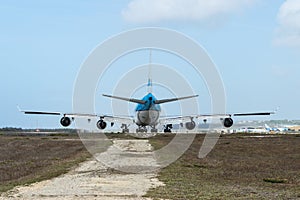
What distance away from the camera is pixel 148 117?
80688 millimetres

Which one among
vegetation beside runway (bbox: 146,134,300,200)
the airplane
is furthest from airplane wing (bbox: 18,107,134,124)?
vegetation beside runway (bbox: 146,134,300,200)

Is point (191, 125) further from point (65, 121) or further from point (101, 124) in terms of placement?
point (65, 121)

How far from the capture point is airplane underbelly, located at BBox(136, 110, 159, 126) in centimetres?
8019

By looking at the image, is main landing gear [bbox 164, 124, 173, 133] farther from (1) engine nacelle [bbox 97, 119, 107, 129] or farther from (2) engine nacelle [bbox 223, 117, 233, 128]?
(2) engine nacelle [bbox 223, 117, 233, 128]


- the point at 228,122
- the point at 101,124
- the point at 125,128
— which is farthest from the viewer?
the point at 125,128

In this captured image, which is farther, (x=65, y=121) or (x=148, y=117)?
(x=148, y=117)

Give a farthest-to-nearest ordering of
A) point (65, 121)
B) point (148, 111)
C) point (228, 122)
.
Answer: point (148, 111) → point (228, 122) → point (65, 121)

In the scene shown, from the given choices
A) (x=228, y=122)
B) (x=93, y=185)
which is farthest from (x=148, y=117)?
(x=93, y=185)

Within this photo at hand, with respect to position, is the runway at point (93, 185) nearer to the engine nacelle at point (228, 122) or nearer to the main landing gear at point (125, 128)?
the engine nacelle at point (228, 122)

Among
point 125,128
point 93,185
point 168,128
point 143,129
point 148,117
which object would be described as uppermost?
point 148,117

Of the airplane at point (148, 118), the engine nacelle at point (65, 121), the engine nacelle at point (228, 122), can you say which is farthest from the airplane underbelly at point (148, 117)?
the engine nacelle at point (65, 121)

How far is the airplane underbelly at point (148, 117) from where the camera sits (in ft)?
263

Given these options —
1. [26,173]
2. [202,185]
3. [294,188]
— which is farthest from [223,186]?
[26,173]

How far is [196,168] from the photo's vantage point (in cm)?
3391
